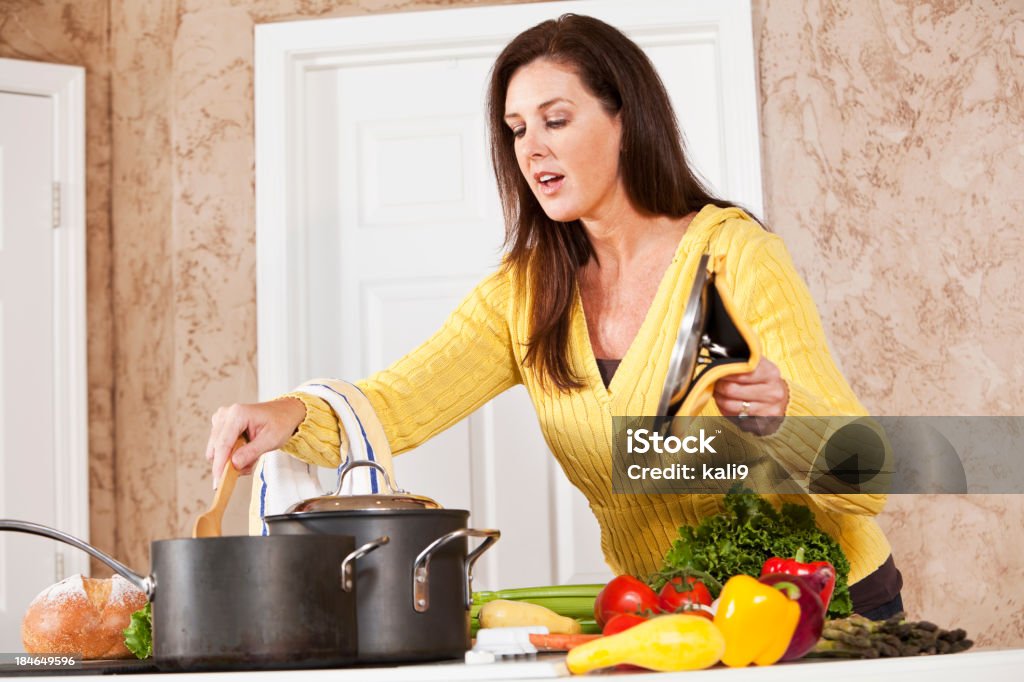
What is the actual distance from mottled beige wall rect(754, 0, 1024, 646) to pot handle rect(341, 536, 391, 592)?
1975 millimetres

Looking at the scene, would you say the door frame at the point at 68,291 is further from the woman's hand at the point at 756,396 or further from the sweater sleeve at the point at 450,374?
the woman's hand at the point at 756,396

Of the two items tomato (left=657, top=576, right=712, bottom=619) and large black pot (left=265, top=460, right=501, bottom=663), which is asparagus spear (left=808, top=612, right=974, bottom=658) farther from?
large black pot (left=265, top=460, right=501, bottom=663)

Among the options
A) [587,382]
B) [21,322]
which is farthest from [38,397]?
[587,382]

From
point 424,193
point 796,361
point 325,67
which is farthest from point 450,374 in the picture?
point 325,67

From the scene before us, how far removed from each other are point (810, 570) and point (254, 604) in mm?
567

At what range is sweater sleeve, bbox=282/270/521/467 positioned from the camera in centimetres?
178

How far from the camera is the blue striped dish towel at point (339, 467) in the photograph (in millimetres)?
1510

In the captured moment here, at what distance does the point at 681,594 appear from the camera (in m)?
1.20

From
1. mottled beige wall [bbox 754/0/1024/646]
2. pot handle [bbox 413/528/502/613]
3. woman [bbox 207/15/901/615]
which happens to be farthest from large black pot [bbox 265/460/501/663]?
mottled beige wall [bbox 754/0/1024/646]

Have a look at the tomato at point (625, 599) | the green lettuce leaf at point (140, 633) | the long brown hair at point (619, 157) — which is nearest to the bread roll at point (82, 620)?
the green lettuce leaf at point (140, 633)

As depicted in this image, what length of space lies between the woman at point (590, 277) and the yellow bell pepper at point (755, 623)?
2.23 ft

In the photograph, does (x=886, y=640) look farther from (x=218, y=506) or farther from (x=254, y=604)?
(x=218, y=506)

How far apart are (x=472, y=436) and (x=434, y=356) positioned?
1.04m

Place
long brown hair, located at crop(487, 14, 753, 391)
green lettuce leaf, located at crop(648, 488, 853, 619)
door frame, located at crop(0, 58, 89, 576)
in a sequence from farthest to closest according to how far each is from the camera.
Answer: door frame, located at crop(0, 58, 89, 576), long brown hair, located at crop(487, 14, 753, 391), green lettuce leaf, located at crop(648, 488, 853, 619)
